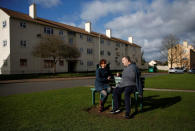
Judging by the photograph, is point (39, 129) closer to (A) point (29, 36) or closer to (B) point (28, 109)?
(B) point (28, 109)

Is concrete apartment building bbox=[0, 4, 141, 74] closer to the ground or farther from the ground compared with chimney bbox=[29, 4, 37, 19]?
closer to the ground

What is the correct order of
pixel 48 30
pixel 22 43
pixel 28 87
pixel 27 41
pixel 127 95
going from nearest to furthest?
pixel 127 95 < pixel 28 87 < pixel 22 43 < pixel 27 41 < pixel 48 30

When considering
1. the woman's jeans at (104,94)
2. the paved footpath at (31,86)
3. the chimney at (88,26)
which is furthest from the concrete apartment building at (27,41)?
the woman's jeans at (104,94)

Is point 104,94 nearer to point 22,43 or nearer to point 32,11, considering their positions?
point 22,43

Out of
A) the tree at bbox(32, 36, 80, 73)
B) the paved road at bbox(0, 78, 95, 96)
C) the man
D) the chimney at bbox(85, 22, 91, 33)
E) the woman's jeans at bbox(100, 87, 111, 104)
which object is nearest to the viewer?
the man

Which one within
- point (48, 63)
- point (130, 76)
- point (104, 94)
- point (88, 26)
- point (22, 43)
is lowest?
point (104, 94)

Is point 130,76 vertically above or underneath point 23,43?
→ underneath

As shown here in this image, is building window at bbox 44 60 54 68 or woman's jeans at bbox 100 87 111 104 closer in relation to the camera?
woman's jeans at bbox 100 87 111 104

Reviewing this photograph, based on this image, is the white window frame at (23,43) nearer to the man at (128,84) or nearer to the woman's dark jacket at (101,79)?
the woman's dark jacket at (101,79)

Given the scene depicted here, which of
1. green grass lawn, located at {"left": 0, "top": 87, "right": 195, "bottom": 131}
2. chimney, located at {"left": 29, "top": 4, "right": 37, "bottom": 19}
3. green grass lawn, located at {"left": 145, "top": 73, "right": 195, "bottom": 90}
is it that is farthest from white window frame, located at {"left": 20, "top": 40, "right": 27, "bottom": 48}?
green grass lawn, located at {"left": 0, "top": 87, "right": 195, "bottom": 131}

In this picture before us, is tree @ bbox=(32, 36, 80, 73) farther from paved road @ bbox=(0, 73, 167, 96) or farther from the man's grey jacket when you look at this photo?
the man's grey jacket

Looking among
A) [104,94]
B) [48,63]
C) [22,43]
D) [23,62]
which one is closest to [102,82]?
[104,94]

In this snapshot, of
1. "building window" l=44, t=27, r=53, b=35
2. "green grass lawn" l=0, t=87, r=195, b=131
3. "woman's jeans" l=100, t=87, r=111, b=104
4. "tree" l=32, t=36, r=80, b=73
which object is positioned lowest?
"green grass lawn" l=0, t=87, r=195, b=131

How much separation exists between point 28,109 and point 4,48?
81.6ft
